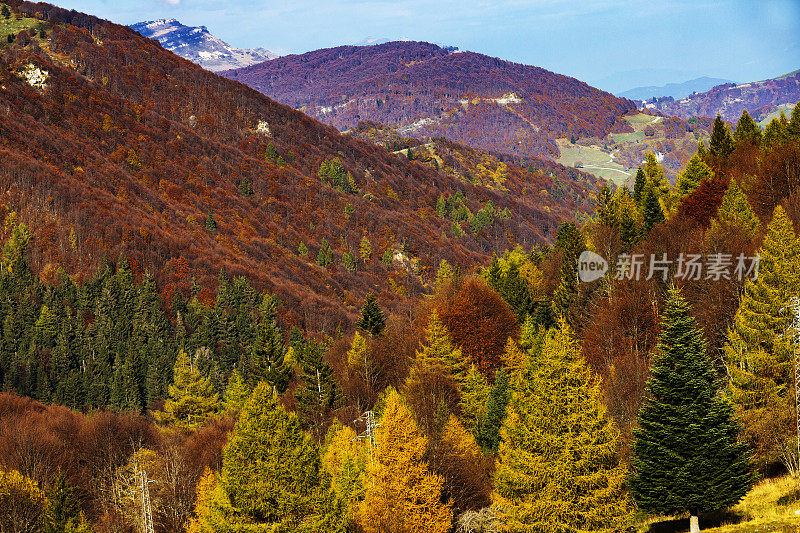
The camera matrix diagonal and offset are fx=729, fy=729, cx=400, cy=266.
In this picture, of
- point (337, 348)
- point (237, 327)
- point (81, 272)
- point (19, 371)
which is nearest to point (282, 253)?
point (81, 272)

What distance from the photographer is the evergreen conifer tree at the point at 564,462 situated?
83.6ft

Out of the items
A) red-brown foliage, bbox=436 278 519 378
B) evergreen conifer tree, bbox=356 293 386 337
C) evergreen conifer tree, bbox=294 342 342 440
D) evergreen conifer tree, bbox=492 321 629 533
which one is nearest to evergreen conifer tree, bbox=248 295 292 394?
evergreen conifer tree, bbox=294 342 342 440

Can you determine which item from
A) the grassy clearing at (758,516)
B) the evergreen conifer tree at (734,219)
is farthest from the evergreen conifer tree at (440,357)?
the grassy clearing at (758,516)

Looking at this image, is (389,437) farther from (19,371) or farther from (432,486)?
(19,371)

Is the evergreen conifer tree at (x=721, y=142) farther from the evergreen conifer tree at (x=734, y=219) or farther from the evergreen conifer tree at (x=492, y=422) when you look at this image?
the evergreen conifer tree at (x=492, y=422)

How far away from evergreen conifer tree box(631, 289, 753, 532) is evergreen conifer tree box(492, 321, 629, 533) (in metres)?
2.40

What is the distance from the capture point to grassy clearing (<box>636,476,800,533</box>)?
24.6 metres

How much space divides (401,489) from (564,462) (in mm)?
7337

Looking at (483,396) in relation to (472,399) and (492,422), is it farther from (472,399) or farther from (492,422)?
(492,422)

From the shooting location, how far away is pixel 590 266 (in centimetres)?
6738

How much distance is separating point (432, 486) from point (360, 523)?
338cm

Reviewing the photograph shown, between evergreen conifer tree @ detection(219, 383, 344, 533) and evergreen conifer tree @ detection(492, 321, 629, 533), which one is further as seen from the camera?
evergreen conifer tree @ detection(219, 383, 344, 533)

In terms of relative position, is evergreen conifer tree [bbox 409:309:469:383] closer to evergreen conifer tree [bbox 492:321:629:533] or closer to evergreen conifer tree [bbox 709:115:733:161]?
evergreen conifer tree [bbox 492:321:629:533]

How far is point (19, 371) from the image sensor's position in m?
106
